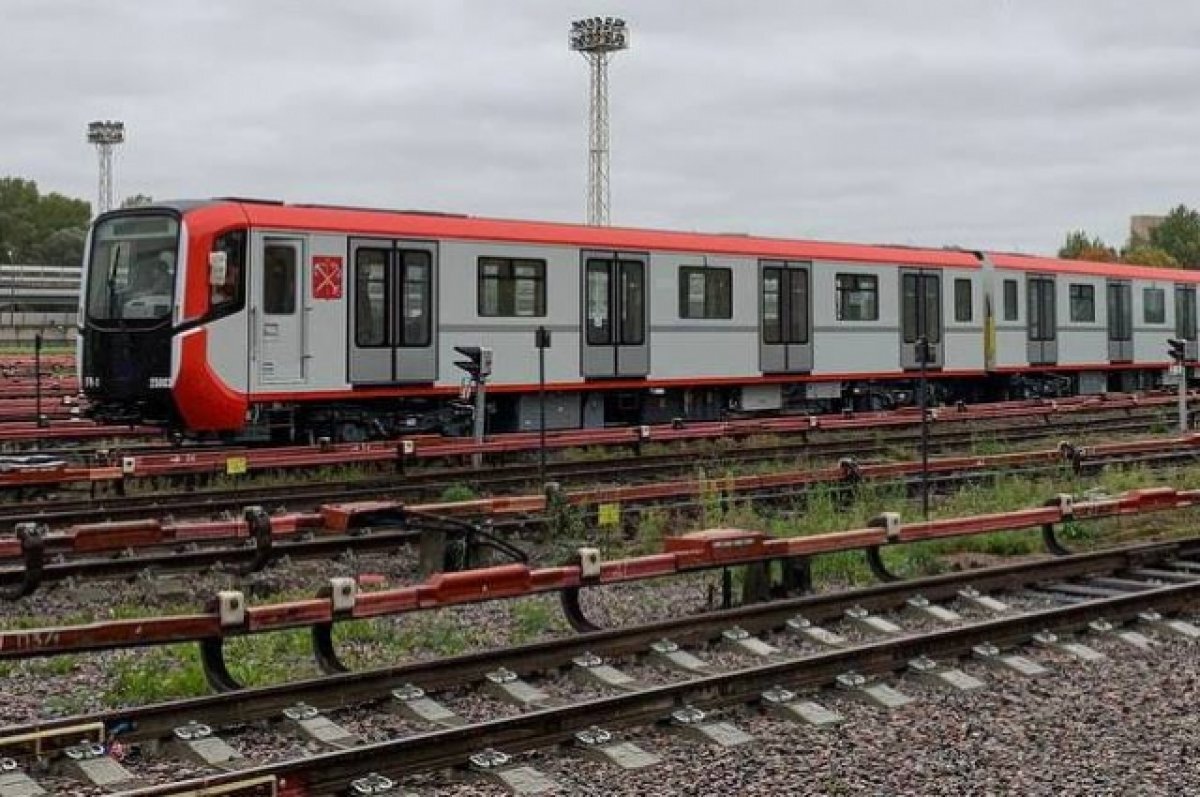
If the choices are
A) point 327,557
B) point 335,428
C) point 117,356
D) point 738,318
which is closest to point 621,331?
point 738,318

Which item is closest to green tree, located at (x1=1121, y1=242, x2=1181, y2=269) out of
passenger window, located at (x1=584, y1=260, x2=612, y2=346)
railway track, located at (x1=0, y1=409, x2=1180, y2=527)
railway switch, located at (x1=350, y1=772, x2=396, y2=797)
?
railway track, located at (x1=0, y1=409, x2=1180, y2=527)

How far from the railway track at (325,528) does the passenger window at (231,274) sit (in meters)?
3.16

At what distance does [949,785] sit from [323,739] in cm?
283

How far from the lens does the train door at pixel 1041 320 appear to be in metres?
29.9

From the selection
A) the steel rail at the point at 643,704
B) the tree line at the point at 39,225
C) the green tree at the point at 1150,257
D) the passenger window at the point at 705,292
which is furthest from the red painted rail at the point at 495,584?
the tree line at the point at 39,225

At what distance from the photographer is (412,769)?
6453mm

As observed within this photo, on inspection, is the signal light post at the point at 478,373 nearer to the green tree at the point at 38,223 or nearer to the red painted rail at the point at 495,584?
the red painted rail at the point at 495,584

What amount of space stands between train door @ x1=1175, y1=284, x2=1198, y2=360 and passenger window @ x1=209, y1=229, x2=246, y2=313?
79.0 feet

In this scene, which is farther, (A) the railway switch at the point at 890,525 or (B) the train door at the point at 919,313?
(B) the train door at the point at 919,313

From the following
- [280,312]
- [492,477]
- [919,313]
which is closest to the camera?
[492,477]

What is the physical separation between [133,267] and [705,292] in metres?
8.95

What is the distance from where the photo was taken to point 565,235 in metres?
21.2

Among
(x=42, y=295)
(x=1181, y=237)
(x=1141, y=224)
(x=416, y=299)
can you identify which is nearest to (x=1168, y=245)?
(x=1181, y=237)

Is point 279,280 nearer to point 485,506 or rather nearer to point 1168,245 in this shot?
point 485,506
